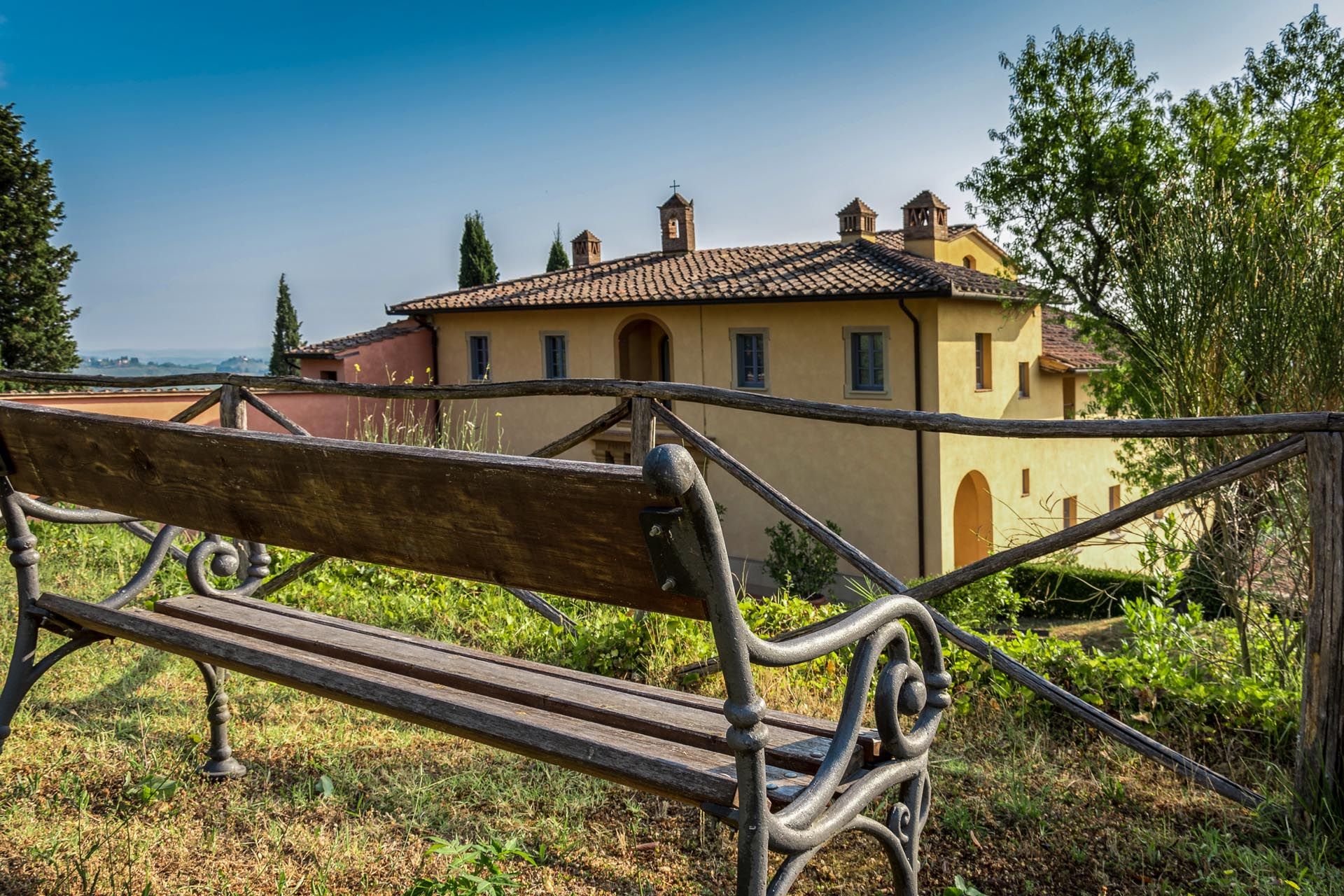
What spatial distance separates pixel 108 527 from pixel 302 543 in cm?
485

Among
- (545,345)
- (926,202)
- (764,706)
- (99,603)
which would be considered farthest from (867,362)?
(764,706)

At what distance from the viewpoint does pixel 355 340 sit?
26.6m

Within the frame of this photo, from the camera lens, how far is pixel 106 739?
2973 mm

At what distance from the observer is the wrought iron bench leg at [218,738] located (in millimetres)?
2777

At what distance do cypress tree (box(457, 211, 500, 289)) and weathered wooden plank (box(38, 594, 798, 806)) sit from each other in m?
35.7

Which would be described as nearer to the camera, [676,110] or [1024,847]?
[1024,847]

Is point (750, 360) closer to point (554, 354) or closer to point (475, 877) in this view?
point (554, 354)

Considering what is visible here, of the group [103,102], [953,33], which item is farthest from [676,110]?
[103,102]

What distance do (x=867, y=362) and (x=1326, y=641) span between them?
740 inches

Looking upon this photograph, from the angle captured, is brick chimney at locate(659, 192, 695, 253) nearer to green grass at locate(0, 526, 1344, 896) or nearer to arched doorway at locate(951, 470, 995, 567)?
arched doorway at locate(951, 470, 995, 567)

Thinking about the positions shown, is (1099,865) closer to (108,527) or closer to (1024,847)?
(1024,847)

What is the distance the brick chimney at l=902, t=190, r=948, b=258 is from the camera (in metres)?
24.7

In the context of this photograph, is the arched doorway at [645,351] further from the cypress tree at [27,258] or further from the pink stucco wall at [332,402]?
the cypress tree at [27,258]

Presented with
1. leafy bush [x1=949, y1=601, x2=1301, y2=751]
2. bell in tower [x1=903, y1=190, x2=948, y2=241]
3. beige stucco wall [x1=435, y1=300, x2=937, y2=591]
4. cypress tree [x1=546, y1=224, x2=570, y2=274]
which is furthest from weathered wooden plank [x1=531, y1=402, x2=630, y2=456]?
cypress tree [x1=546, y1=224, x2=570, y2=274]
